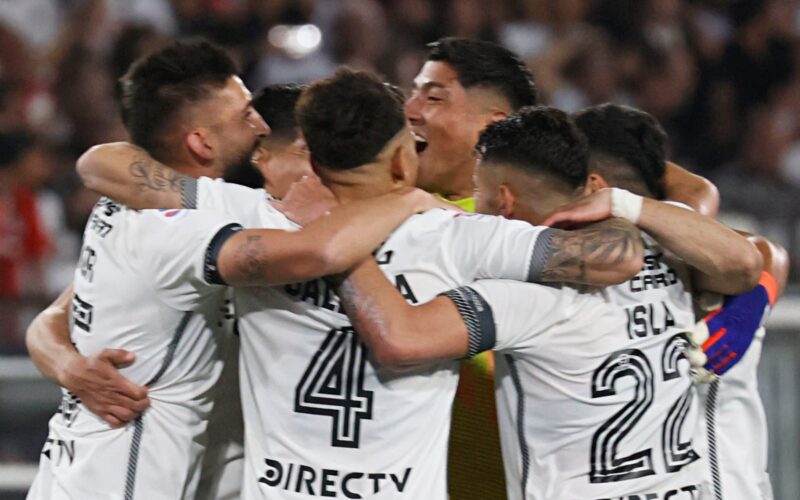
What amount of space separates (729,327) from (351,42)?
16.6 ft

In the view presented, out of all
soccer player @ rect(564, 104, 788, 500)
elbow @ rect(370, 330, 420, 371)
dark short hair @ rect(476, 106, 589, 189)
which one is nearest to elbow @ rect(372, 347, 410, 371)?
elbow @ rect(370, 330, 420, 371)

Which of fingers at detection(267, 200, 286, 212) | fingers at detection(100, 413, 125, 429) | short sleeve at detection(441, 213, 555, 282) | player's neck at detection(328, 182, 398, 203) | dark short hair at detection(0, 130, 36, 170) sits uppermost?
dark short hair at detection(0, 130, 36, 170)

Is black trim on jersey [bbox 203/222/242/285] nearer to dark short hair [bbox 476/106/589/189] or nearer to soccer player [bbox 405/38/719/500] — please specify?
dark short hair [bbox 476/106/589/189]

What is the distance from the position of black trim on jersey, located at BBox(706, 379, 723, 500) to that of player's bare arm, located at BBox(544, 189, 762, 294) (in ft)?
1.34

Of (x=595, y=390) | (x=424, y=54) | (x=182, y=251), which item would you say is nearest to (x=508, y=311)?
(x=595, y=390)

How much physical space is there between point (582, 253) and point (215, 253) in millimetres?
809

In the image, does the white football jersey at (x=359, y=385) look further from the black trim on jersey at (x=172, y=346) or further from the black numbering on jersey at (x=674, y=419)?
the black numbering on jersey at (x=674, y=419)

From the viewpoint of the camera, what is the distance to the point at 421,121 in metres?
3.67

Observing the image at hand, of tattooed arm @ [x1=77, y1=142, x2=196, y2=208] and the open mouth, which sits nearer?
tattooed arm @ [x1=77, y1=142, x2=196, y2=208]

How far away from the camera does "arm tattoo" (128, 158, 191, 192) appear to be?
3066 mm

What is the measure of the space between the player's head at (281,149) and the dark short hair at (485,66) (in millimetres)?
495

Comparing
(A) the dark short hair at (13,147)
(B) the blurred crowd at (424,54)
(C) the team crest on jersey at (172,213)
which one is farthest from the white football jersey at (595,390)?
(A) the dark short hair at (13,147)

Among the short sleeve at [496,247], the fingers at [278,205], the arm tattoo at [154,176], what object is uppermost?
the arm tattoo at [154,176]

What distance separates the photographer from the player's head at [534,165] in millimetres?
2965
